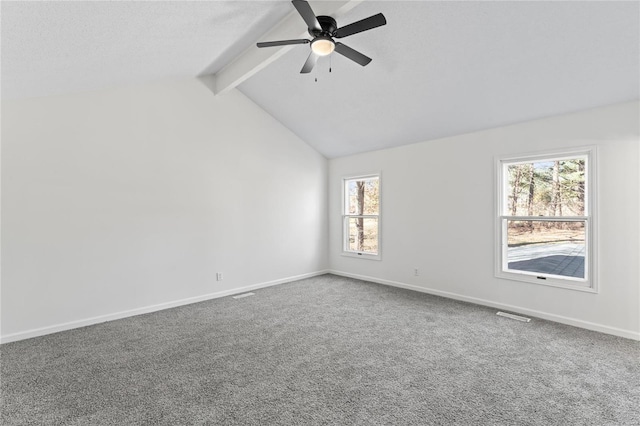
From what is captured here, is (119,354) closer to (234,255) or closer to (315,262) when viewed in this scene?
(234,255)

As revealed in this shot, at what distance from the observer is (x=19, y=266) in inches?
122

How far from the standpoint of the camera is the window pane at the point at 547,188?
11.5ft

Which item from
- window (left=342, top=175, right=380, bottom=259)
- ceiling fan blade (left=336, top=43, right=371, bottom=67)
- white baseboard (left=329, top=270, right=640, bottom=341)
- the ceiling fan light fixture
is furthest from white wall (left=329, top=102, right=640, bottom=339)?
the ceiling fan light fixture

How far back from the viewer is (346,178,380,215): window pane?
566 cm

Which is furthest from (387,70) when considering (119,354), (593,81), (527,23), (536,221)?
(119,354)

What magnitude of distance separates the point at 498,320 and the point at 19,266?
518 centimetres

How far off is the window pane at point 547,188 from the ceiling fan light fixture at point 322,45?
2.91 meters

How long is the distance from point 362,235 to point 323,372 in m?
3.62

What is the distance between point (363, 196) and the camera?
19.3 feet

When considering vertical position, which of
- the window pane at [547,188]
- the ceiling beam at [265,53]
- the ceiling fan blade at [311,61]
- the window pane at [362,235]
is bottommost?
the window pane at [362,235]

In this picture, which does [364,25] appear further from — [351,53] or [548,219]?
[548,219]

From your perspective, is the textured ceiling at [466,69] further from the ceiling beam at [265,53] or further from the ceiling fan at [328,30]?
the ceiling fan at [328,30]

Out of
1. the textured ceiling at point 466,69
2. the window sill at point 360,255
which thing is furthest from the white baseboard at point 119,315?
the textured ceiling at point 466,69

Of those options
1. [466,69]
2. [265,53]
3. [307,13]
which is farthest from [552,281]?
[265,53]
